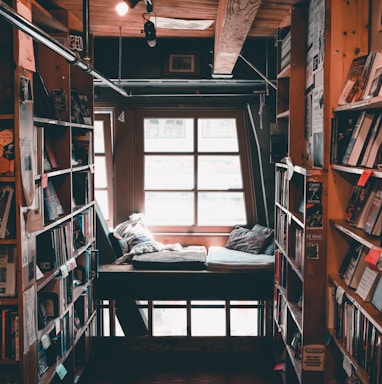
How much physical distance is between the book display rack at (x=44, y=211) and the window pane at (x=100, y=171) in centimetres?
129

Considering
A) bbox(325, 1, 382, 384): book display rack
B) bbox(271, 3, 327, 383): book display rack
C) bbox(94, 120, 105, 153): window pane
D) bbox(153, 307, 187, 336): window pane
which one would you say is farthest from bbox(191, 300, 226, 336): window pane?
bbox(325, 1, 382, 384): book display rack

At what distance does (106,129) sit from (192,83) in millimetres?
1073

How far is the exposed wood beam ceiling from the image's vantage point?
326cm

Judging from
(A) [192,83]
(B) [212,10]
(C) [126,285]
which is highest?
(B) [212,10]

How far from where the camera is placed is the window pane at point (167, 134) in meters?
5.80

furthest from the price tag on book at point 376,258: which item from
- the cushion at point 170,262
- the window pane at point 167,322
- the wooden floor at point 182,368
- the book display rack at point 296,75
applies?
the window pane at point 167,322

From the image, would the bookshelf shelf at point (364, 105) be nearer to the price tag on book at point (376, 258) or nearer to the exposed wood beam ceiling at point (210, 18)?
the price tag on book at point (376, 258)

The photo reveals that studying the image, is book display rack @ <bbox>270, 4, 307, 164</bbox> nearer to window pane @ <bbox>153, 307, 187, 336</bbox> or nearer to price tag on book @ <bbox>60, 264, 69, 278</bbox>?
price tag on book @ <bbox>60, 264, 69, 278</bbox>

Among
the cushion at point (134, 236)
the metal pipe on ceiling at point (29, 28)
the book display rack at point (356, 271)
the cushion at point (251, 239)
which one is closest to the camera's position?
the metal pipe on ceiling at point (29, 28)

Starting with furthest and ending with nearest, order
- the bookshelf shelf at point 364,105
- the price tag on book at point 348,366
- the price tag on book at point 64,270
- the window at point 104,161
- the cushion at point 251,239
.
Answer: the window at point 104,161 < the cushion at point 251,239 < the price tag on book at point 64,270 < the price tag on book at point 348,366 < the bookshelf shelf at point 364,105

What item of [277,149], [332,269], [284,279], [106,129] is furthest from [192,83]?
[332,269]

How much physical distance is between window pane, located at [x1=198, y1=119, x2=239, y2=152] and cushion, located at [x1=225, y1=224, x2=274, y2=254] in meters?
0.89

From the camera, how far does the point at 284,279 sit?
4105 mm

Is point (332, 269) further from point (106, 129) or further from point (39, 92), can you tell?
point (106, 129)
